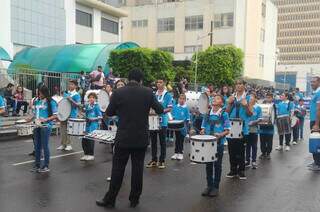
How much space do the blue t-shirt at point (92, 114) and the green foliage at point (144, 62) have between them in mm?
15752

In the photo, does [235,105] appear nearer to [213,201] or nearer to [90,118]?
[213,201]

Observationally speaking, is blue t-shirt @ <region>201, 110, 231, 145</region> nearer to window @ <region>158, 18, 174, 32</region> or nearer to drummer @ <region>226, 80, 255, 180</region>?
drummer @ <region>226, 80, 255, 180</region>

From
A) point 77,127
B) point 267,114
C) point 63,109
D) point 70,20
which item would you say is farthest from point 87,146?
point 70,20

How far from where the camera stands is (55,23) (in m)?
34.8

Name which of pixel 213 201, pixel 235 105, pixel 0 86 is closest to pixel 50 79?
pixel 0 86

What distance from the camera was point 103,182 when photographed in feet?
27.6

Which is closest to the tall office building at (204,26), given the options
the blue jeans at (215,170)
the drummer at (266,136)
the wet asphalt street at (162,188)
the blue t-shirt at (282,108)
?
the blue t-shirt at (282,108)

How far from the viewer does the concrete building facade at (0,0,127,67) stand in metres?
30.4

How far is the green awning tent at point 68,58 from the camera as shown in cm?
3078

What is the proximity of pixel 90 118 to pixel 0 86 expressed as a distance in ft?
33.6

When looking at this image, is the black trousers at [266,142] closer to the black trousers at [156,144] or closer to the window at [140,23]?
the black trousers at [156,144]

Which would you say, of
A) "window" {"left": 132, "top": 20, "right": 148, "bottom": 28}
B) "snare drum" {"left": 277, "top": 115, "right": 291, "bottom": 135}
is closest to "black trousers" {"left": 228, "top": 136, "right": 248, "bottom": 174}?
"snare drum" {"left": 277, "top": 115, "right": 291, "bottom": 135}

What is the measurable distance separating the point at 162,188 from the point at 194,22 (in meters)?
55.8

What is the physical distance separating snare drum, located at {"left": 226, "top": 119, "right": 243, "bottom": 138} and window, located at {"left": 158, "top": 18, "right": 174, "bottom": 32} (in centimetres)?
5626
